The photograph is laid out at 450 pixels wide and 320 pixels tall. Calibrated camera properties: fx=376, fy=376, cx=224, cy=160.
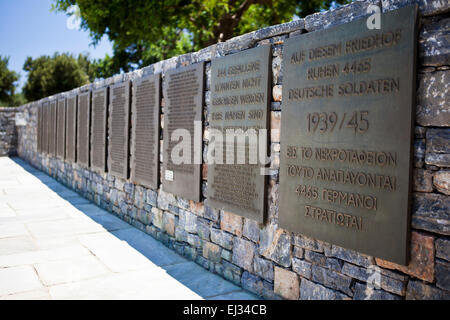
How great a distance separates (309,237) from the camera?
268cm

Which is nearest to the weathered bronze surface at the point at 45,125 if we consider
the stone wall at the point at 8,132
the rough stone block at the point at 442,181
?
the stone wall at the point at 8,132

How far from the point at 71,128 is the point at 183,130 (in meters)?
5.18

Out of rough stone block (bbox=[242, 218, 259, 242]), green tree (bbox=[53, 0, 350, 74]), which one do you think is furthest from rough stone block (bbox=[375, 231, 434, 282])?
green tree (bbox=[53, 0, 350, 74])

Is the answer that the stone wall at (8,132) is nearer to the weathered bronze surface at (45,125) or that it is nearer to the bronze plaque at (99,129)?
the weathered bronze surface at (45,125)

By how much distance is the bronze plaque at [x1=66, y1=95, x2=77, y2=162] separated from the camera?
8133 mm

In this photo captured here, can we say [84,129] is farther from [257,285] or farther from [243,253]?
[257,285]

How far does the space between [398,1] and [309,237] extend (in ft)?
5.29

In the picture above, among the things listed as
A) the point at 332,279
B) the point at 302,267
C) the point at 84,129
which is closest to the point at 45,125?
the point at 84,129

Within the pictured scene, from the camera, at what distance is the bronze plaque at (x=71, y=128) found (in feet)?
26.7

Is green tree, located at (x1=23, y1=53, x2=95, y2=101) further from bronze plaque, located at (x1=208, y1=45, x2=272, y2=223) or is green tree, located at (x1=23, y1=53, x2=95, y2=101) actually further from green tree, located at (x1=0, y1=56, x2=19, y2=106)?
bronze plaque, located at (x1=208, y1=45, x2=272, y2=223)

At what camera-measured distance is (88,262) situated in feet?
13.0

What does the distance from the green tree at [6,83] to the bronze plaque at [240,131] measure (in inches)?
1168

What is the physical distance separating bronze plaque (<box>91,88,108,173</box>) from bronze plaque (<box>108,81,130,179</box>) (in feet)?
0.72
